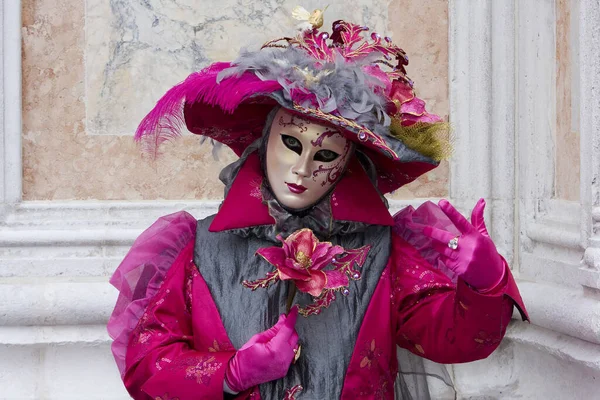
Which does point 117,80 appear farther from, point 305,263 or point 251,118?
point 305,263

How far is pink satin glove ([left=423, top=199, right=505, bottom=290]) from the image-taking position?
1475 mm

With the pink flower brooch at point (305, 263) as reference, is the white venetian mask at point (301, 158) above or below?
above

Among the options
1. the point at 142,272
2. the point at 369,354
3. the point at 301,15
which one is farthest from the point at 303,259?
the point at 301,15

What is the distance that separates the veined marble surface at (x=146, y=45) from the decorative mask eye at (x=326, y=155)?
0.78 meters

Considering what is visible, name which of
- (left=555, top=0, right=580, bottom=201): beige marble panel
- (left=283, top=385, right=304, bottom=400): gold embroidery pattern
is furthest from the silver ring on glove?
(left=555, top=0, right=580, bottom=201): beige marble panel

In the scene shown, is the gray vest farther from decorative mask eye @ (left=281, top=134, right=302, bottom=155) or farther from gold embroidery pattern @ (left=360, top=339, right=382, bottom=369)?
decorative mask eye @ (left=281, top=134, right=302, bottom=155)

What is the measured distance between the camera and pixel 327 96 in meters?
1.58

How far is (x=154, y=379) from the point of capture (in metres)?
1.58

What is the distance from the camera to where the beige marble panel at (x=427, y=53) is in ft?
7.86

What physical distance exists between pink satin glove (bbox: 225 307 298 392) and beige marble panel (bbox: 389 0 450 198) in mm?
925

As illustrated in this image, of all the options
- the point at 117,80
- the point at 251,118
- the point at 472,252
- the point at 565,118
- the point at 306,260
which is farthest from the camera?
the point at 117,80

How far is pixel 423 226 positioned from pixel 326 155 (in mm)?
267

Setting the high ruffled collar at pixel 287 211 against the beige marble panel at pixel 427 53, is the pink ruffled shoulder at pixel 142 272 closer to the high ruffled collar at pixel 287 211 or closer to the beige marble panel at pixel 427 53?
the high ruffled collar at pixel 287 211

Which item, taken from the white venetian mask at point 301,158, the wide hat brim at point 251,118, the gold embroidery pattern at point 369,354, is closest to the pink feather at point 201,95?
the wide hat brim at point 251,118
